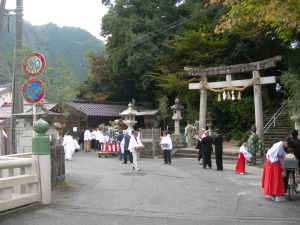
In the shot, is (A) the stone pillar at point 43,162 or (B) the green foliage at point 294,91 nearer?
(A) the stone pillar at point 43,162

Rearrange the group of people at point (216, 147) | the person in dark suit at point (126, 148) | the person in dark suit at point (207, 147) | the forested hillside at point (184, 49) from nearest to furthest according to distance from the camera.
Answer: the group of people at point (216, 147)
the person in dark suit at point (207, 147)
the person in dark suit at point (126, 148)
the forested hillside at point (184, 49)

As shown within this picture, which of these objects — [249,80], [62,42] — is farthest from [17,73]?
[62,42]

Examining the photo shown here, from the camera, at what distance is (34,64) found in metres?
8.51

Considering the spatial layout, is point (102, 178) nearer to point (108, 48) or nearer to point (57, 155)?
point (57, 155)

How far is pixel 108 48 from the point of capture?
3209 cm

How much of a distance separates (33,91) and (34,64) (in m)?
0.83

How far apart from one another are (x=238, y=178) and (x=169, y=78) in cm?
1378

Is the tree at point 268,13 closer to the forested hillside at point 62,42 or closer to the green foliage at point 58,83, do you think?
the green foliage at point 58,83

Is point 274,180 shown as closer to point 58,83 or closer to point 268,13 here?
point 268,13

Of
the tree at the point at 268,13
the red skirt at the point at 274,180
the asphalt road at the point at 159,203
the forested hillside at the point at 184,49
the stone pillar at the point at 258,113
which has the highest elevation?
the forested hillside at the point at 184,49

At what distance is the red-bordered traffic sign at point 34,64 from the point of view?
8425 millimetres

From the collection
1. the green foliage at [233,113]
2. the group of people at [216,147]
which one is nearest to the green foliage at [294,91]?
the group of people at [216,147]

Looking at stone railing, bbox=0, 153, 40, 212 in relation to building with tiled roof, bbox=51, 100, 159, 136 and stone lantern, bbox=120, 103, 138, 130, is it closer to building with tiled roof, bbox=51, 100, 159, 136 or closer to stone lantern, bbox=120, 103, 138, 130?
stone lantern, bbox=120, 103, 138, 130

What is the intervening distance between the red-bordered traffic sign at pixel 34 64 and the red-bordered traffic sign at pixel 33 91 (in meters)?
0.48
